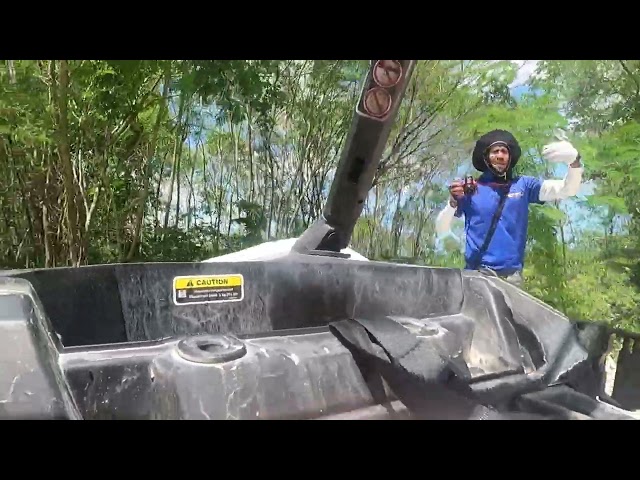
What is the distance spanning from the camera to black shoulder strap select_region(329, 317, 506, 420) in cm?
98

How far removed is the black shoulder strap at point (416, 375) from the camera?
98 cm

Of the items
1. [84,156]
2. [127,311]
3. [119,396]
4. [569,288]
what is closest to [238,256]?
[127,311]

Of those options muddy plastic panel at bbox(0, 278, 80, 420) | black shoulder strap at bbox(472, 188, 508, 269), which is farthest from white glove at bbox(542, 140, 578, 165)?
muddy plastic panel at bbox(0, 278, 80, 420)

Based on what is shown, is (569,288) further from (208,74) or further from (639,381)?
(208,74)

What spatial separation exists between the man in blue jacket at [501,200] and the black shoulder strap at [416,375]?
0.35 meters

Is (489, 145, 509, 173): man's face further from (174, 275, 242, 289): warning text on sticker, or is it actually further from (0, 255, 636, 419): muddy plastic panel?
(174, 275, 242, 289): warning text on sticker

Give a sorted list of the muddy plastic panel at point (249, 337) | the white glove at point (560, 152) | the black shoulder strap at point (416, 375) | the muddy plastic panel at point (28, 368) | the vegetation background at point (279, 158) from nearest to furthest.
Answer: the muddy plastic panel at point (28, 368) → the muddy plastic panel at point (249, 337) → the black shoulder strap at point (416, 375) → the vegetation background at point (279, 158) → the white glove at point (560, 152)

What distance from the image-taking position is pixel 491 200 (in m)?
1.29

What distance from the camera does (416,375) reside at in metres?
0.97

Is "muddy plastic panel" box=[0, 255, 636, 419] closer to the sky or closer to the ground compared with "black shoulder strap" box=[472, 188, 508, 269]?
closer to the ground

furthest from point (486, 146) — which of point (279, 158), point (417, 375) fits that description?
point (417, 375)

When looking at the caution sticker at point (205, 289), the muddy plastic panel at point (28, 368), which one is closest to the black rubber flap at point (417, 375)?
the caution sticker at point (205, 289)

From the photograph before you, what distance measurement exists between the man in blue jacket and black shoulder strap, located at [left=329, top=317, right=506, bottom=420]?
1.14 ft

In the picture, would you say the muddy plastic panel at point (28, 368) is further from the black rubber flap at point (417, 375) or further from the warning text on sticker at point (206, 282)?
the black rubber flap at point (417, 375)
